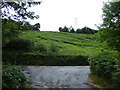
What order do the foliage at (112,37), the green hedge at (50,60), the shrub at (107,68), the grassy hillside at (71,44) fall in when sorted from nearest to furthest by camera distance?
1. the foliage at (112,37)
2. the shrub at (107,68)
3. the green hedge at (50,60)
4. the grassy hillside at (71,44)

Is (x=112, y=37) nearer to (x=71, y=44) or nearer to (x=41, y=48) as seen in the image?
(x=41, y=48)

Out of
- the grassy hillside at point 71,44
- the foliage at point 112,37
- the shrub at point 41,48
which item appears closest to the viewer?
the foliage at point 112,37

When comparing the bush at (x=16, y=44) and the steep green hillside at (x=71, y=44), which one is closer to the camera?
the bush at (x=16, y=44)

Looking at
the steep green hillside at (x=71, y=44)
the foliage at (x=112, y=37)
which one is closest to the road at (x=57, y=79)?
the foliage at (x=112, y=37)

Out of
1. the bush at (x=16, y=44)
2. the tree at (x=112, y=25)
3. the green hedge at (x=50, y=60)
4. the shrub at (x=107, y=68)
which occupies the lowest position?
the green hedge at (x=50, y=60)

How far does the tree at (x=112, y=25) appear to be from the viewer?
2281 millimetres

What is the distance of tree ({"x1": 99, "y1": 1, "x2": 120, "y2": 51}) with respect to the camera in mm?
2281

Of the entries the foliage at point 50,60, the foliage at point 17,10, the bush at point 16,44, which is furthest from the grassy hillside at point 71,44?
the foliage at point 17,10

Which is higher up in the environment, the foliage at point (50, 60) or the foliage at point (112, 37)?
the foliage at point (112, 37)

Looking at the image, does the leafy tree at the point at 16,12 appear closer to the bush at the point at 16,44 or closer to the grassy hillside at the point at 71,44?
the bush at the point at 16,44

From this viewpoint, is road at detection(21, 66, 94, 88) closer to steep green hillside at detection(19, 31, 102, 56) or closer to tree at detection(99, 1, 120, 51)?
tree at detection(99, 1, 120, 51)

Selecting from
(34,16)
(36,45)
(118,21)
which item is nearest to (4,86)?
(34,16)

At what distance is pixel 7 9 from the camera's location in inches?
76.2

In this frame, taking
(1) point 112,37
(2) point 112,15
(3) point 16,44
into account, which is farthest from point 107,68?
(3) point 16,44
